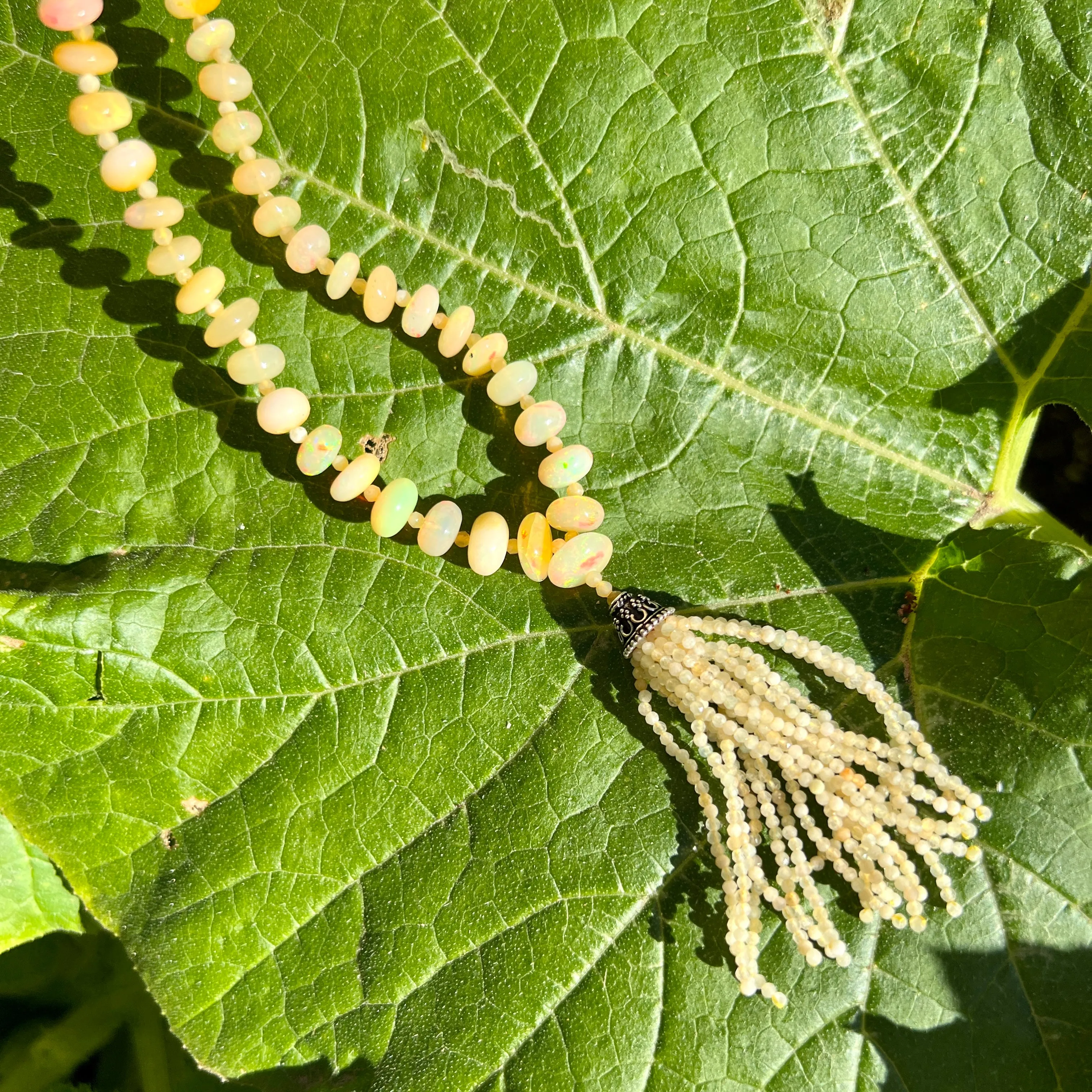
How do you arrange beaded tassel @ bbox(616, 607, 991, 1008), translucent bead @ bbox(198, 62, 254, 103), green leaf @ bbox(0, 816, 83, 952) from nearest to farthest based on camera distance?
beaded tassel @ bbox(616, 607, 991, 1008) < translucent bead @ bbox(198, 62, 254, 103) < green leaf @ bbox(0, 816, 83, 952)

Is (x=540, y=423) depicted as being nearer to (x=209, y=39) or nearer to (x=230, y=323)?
(x=230, y=323)

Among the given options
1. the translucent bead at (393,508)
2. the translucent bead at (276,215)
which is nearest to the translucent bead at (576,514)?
the translucent bead at (393,508)

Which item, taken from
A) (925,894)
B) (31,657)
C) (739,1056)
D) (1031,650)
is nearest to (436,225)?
(31,657)

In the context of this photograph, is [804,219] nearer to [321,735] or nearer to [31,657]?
[321,735]

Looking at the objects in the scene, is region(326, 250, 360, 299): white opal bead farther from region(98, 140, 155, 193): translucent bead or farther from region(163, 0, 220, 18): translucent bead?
region(163, 0, 220, 18): translucent bead

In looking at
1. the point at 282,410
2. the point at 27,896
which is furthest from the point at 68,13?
the point at 27,896

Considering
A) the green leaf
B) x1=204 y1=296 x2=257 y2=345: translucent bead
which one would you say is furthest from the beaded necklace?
the green leaf

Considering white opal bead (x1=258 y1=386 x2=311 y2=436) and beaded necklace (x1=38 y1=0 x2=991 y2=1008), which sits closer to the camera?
beaded necklace (x1=38 y1=0 x2=991 y2=1008)

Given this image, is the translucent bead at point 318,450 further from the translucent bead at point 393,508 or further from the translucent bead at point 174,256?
the translucent bead at point 174,256
